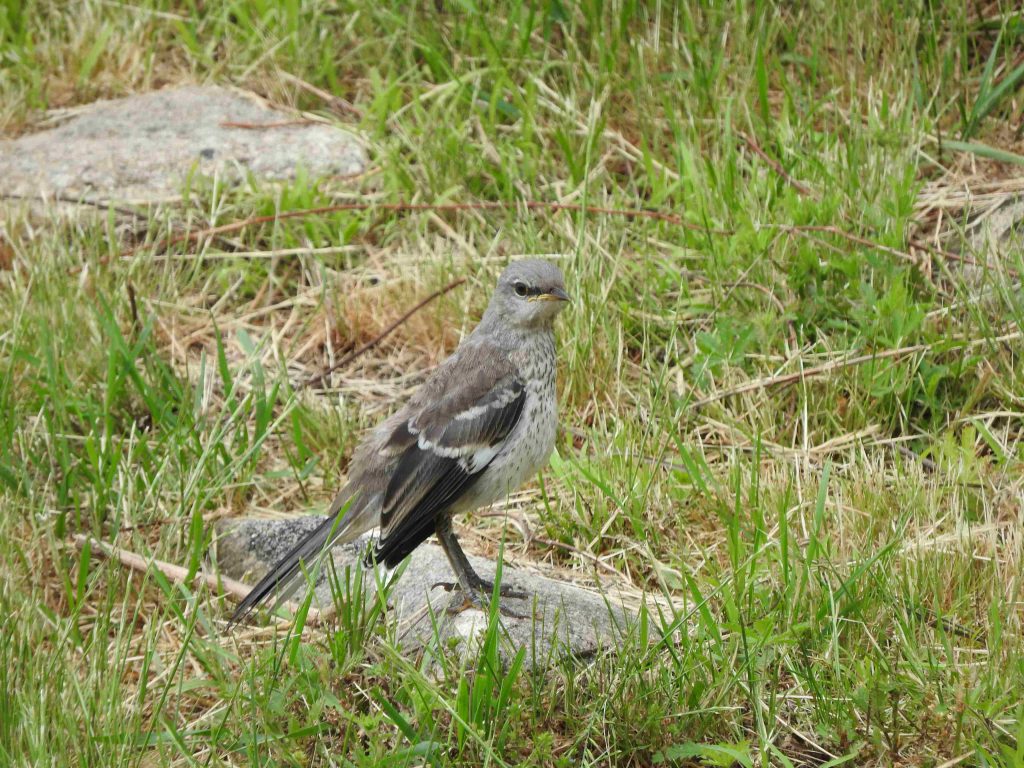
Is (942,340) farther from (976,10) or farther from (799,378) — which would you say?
(976,10)

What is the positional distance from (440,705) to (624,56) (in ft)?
14.6

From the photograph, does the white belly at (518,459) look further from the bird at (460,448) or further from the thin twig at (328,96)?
the thin twig at (328,96)

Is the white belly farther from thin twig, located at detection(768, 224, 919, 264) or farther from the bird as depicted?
thin twig, located at detection(768, 224, 919, 264)

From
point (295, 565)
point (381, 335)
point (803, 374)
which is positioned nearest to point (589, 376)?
point (803, 374)

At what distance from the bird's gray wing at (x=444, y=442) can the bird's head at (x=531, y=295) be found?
0.56 ft

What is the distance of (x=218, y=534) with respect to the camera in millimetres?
5184

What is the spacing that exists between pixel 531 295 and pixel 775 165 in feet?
6.94

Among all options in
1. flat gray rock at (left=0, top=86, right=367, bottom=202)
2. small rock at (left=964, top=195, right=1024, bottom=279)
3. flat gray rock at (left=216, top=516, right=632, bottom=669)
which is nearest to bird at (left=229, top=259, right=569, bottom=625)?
flat gray rock at (left=216, top=516, right=632, bottom=669)

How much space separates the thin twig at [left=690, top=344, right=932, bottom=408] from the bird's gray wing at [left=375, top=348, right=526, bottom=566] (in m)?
1.14

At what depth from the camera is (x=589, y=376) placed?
571 cm

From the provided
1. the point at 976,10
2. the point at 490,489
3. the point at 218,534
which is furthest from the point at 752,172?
the point at 218,534

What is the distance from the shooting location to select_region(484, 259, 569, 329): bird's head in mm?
4871

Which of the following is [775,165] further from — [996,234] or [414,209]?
[414,209]

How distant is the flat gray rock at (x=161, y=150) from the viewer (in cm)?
714
